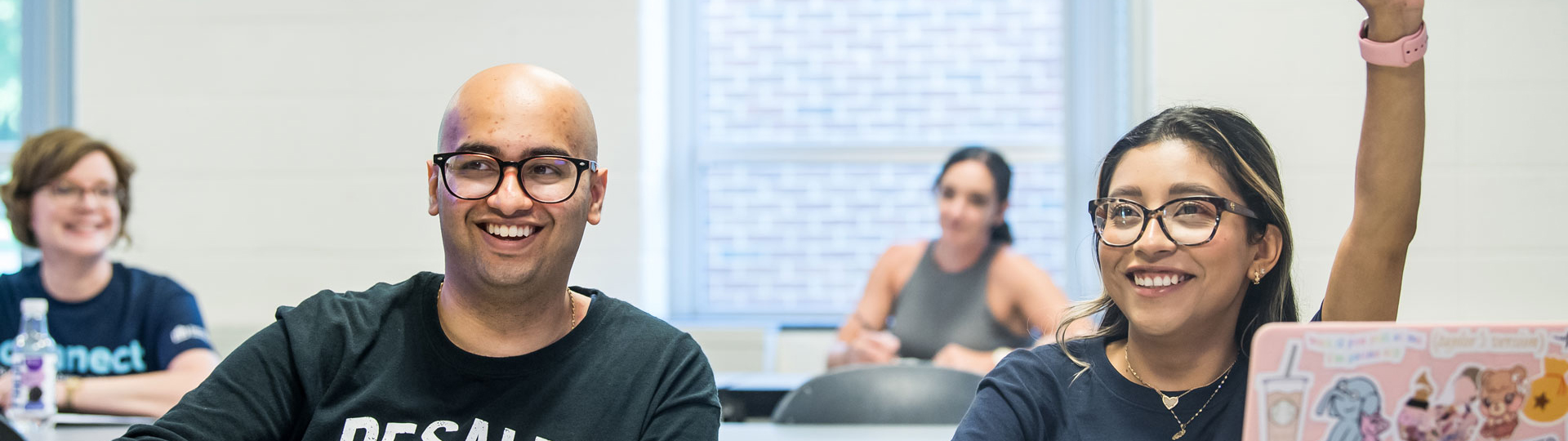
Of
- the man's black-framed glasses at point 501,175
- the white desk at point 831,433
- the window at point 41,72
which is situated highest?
the window at point 41,72

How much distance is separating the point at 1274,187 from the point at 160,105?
332cm

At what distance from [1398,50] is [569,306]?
3.07 ft

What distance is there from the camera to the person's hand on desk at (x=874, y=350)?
122 inches

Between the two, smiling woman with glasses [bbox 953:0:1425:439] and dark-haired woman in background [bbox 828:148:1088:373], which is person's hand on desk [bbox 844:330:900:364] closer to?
dark-haired woman in background [bbox 828:148:1088:373]

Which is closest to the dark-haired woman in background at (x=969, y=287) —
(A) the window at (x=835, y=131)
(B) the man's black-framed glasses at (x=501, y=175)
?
(A) the window at (x=835, y=131)

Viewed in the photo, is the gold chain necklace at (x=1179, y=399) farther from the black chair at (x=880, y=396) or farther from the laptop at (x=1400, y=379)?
the black chair at (x=880, y=396)

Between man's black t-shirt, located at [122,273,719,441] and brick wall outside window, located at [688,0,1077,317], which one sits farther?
brick wall outside window, located at [688,0,1077,317]

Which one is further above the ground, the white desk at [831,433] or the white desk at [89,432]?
the white desk at [89,432]

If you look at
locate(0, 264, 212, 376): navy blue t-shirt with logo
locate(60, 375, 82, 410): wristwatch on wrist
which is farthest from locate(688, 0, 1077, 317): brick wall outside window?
Answer: locate(60, 375, 82, 410): wristwatch on wrist

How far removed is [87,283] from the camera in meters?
2.46

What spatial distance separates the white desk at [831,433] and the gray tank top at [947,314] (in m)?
1.16

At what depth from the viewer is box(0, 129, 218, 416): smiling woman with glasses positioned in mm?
2410

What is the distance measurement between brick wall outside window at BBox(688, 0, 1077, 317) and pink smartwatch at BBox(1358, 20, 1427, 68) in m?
2.73

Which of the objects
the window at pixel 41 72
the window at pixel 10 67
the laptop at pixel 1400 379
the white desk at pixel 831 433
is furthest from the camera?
the window at pixel 10 67
